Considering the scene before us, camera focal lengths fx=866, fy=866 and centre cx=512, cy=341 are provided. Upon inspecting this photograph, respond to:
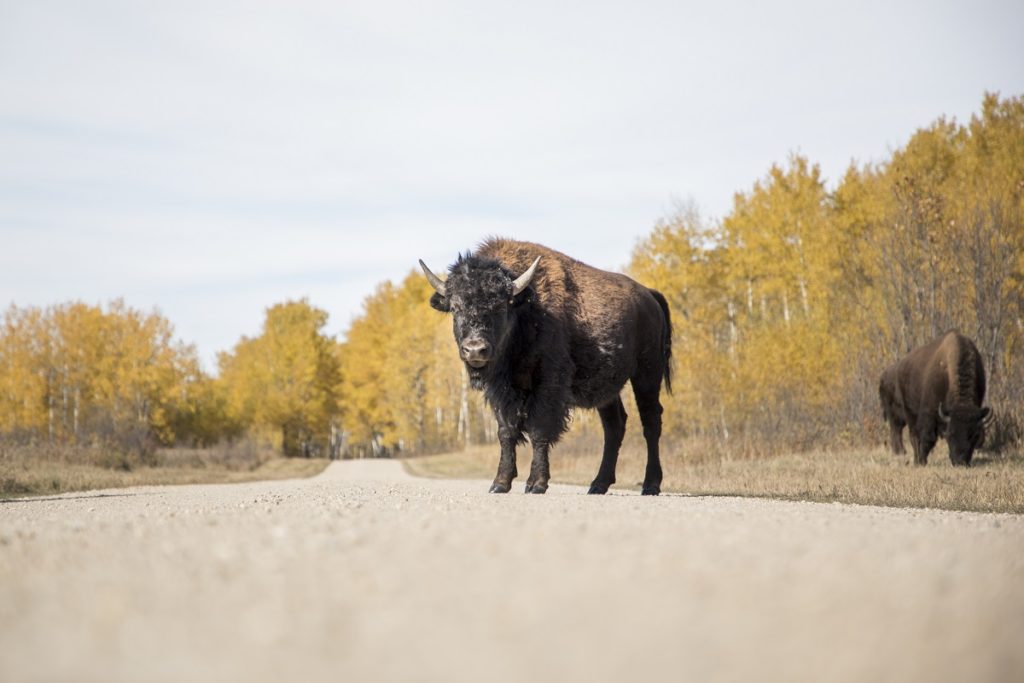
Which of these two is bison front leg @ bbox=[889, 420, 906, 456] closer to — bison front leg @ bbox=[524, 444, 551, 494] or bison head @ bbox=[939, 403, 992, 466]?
bison head @ bbox=[939, 403, 992, 466]

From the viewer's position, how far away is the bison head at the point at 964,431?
50.1 ft

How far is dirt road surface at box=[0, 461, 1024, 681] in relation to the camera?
2324mm

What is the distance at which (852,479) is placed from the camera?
43.3ft

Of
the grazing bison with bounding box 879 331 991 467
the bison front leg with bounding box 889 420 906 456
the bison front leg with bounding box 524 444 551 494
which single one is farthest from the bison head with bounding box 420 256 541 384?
the bison front leg with bounding box 889 420 906 456

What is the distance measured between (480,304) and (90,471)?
63.5ft

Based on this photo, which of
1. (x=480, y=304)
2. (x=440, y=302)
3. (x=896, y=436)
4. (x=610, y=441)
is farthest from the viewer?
(x=896, y=436)

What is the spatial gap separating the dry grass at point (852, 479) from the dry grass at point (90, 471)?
36.9 feet

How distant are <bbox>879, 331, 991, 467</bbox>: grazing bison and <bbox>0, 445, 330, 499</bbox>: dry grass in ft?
57.4

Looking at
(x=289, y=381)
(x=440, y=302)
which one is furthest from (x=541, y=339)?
(x=289, y=381)

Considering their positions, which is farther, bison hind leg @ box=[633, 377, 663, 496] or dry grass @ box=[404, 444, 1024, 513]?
bison hind leg @ box=[633, 377, 663, 496]

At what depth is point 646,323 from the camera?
464 inches

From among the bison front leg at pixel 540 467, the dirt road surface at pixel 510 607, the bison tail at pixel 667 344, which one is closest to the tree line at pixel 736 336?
the bison tail at pixel 667 344

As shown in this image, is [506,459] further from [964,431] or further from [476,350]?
[964,431]

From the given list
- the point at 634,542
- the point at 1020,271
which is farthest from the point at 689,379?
the point at 634,542
